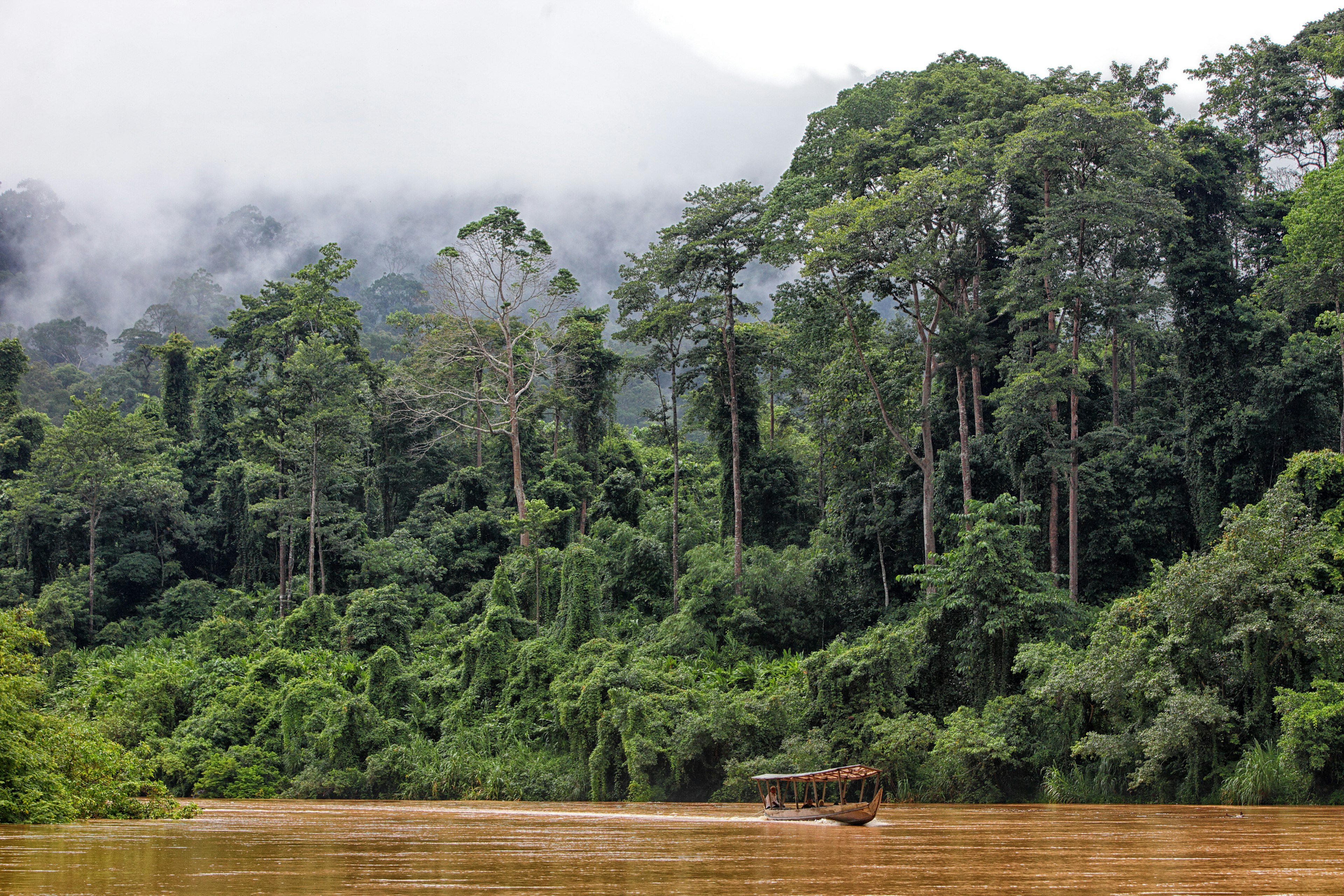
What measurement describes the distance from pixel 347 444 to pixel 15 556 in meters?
14.0

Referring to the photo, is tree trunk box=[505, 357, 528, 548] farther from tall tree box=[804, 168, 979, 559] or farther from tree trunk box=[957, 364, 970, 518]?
tree trunk box=[957, 364, 970, 518]

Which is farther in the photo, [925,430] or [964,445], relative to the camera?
[925,430]

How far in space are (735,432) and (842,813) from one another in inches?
791

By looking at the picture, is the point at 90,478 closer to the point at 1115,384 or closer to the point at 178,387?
the point at 178,387

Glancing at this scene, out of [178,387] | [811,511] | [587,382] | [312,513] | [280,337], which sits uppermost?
[280,337]

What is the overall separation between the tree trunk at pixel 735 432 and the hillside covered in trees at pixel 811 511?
0.26m

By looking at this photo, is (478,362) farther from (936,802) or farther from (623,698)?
(936,802)

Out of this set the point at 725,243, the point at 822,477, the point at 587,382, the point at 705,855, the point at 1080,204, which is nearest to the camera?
the point at 705,855

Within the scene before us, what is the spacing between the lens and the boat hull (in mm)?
13664

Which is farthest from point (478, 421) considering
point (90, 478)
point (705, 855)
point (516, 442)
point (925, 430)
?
point (705, 855)

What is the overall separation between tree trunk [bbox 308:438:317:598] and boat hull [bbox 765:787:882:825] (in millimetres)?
25362

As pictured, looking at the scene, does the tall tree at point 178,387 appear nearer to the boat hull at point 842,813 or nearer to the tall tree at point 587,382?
the tall tree at point 587,382

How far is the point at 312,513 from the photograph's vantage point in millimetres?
36469

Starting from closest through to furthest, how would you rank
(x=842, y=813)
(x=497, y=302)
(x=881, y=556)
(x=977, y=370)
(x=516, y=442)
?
(x=842, y=813)
(x=977, y=370)
(x=881, y=556)
(x=516, y=442)
(x=497, y=302)
